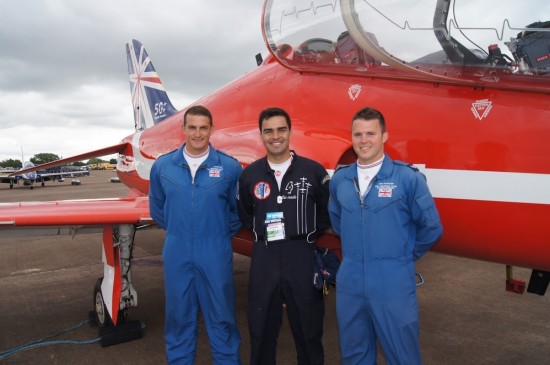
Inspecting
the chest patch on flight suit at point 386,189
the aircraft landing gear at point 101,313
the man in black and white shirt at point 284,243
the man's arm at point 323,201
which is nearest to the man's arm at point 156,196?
the man in black and white shirt at point 284,243

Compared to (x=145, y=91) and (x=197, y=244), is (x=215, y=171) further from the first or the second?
(x=145, y=91)

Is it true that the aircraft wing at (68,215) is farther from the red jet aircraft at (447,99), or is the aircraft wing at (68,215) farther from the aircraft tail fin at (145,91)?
the aircraft tail fin at (145,91)

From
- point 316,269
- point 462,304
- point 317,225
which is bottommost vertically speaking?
point 462,304

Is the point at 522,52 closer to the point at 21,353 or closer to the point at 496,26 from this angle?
the point at 496,26

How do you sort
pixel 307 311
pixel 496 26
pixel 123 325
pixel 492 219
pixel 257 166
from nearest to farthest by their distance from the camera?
pixel 496 26, pixel 492 219, pixel 307 311, pixel 257 166, pixel 123 325

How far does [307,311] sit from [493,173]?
1351 mm

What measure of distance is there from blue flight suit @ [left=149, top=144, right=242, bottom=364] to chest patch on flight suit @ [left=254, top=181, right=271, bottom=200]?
30 cm

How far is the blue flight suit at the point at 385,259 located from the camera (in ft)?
7.29

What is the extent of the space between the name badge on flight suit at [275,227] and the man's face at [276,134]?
1.31 feet

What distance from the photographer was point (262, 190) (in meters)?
2.67

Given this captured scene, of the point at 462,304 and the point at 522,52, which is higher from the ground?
the point at 522,52

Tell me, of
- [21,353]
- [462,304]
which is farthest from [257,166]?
[462,304]

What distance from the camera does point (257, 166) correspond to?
9.02 ft

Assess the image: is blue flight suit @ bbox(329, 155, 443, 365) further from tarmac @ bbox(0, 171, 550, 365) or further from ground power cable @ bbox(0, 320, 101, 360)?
ground power cable @ bbox(0, 320, 101, 360)
